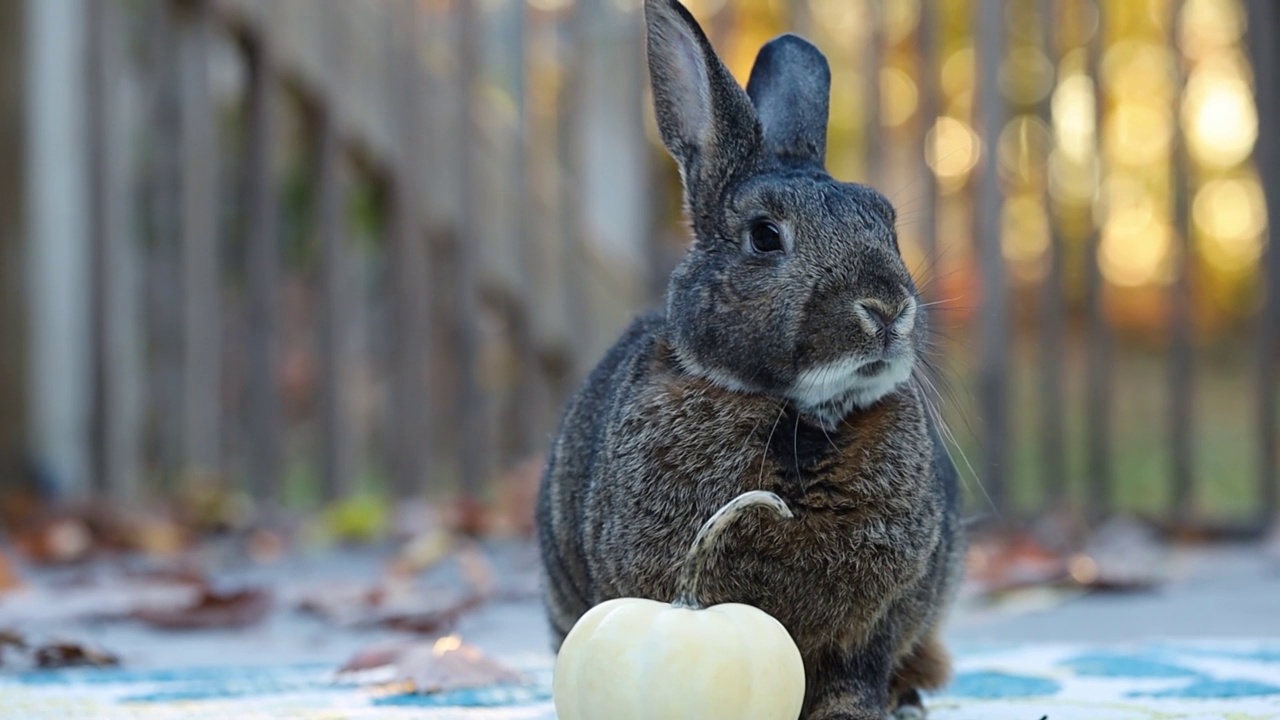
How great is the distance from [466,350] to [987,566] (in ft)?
6.59

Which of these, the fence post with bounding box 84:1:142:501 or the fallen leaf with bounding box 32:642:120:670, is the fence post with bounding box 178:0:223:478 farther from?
the fallen leaf with bounding box 32:642:120:670

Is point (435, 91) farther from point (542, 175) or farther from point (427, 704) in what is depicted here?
point (427, 704)

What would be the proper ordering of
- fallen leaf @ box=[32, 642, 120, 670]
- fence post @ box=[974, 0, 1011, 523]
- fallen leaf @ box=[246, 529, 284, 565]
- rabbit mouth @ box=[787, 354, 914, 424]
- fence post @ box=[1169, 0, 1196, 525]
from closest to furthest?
1. rabbit mouth @ box=[787, 354, 914, 424]
2. fallen leaf @ box=[32, 642, 120, 670]
3. fallen leaf @ box=[246, 529, 284, 565]
4. fence post @ box=[1169, 0, 1196, 525]
5. fence post @ box=[974, 0, 1011, 523]

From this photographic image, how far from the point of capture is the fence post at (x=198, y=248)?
530 cm

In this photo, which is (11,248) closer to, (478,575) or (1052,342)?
(478,575)

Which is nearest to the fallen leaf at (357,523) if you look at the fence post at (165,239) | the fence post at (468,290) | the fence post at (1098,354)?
the fence post at (468,290)

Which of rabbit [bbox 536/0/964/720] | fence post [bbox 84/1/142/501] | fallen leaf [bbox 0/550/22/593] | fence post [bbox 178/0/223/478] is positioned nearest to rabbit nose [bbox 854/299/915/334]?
rabbit [bbox 536/0/964/720]

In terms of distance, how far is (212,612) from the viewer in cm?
363

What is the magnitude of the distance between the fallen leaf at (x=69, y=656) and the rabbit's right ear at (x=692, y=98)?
144cm

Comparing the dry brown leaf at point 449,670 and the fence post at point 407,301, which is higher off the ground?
the fence post at point 407,301

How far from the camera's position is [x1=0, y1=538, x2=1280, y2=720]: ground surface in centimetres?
240

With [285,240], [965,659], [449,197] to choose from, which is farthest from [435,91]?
[965,659]

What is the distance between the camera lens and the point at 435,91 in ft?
19.0

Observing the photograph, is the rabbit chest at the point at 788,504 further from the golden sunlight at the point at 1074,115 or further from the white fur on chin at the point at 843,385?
the golden sunlight at the point at 1074,115
